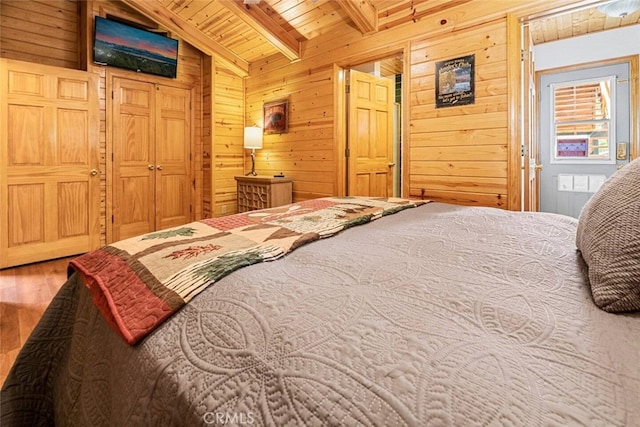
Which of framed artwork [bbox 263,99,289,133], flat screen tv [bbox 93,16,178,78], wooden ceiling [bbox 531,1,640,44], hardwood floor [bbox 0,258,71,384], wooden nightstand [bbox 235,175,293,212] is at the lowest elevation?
hardwood floor [bbox 0,258,71,384]

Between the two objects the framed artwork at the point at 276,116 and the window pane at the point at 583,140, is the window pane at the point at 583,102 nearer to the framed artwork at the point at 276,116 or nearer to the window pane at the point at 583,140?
the window pane at the point at 583,140

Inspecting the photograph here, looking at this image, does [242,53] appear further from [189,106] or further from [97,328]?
[97,328]

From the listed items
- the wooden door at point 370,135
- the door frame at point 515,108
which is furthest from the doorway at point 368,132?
the door frame at point 515,108

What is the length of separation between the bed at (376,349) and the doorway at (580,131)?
4.36 m

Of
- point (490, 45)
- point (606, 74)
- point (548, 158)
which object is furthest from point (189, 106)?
point (606, 74)

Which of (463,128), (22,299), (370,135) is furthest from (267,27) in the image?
(22,299)

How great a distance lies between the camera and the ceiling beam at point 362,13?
337 cm

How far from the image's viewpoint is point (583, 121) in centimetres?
445

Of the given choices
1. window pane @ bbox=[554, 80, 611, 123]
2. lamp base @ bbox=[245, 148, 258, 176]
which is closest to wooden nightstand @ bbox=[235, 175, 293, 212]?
lamp base @ bbox=[245, 148, 258, 176]

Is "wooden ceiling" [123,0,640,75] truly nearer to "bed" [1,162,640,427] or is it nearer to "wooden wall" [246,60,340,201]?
"wooden wall" [246,60,340,201]

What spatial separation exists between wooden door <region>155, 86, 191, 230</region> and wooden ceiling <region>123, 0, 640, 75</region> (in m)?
0.81

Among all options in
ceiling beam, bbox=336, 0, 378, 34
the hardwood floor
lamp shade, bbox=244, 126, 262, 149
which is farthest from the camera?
lamp shade, bbox=244, 126, 262, 149

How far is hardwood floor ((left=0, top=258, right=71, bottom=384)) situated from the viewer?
199 centimetres

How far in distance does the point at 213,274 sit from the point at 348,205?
1.13 metres
